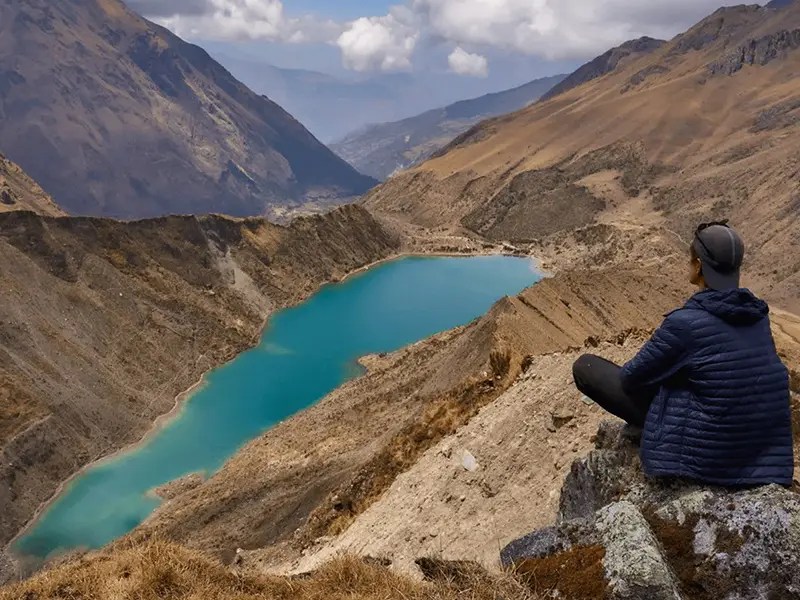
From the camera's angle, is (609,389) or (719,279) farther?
(609,389)

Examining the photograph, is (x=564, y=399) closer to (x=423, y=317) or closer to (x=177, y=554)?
(x=177, y=554)

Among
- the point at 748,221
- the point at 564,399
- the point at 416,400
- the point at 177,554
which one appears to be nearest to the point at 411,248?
the point at 748,221

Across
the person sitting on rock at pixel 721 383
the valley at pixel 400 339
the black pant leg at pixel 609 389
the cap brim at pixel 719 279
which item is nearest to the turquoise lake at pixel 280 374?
the valley at pixel 400 339

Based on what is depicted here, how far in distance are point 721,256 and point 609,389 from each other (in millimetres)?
1665

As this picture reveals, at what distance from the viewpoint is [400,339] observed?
54.8m

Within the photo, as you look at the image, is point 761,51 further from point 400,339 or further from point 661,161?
point 400,339

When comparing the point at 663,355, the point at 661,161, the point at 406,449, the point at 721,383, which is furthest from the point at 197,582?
the point at 661,161

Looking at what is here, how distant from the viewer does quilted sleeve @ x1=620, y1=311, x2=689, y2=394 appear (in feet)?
18.7

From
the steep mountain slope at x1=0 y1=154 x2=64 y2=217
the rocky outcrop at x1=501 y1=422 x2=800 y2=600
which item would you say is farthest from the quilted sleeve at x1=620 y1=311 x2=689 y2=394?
the steep mountain slope at x1=0 y1=154 x2=64 y2=217

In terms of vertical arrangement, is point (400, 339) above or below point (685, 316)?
below

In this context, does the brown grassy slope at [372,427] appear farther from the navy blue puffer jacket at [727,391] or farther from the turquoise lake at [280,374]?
the navy blue puffer jacket at [727,391]

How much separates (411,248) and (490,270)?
1196 centimetres

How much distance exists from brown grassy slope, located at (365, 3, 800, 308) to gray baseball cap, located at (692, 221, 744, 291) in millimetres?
58950

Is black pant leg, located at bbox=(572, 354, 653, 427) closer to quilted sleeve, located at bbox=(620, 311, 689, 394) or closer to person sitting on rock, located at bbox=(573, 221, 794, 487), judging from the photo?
quilted sleeve, located at bbox=(620, 311, 689, 394)
